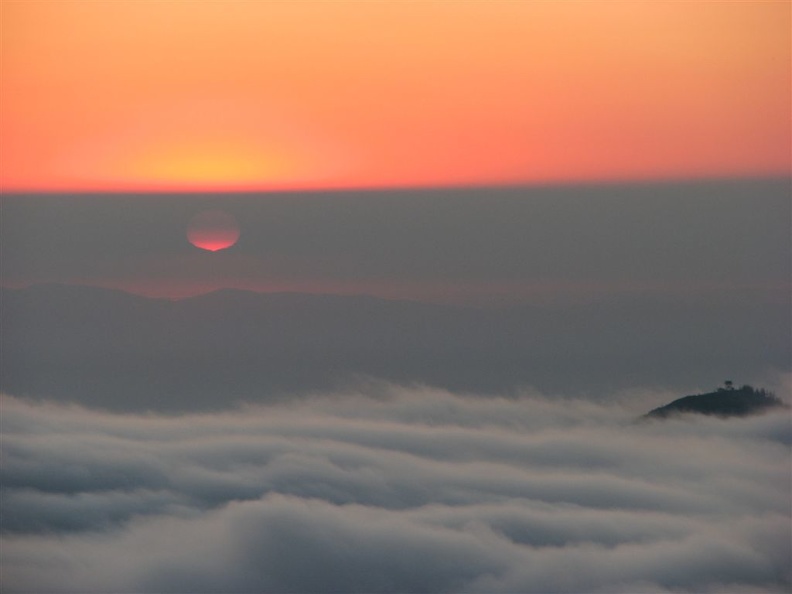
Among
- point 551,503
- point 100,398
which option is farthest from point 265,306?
point 551,503

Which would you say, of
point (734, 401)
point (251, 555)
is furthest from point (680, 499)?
point (251, 555)

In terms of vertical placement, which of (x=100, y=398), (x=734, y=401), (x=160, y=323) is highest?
(x=160, y=323)

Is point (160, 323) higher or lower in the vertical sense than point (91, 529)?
higher

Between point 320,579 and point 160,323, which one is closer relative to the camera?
point 320,579

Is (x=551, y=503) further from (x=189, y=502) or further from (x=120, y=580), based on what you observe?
(x=120, y=580)

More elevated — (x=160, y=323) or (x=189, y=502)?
(x=160, y=323)

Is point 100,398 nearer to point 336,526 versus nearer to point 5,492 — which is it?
point 5,492
